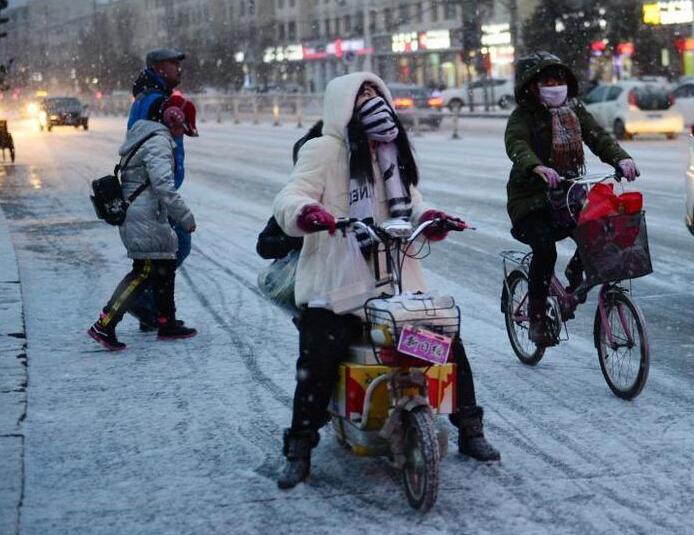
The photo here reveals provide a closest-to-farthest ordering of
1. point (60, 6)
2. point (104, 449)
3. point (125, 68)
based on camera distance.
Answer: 1. point (104, 449)
2. point (125, 68)
3. point (60, 6)

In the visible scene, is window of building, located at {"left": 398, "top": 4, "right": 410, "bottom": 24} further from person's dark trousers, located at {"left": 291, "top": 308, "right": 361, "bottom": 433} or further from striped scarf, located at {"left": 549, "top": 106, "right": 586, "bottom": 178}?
person's dark trousers, located at {"left": 291, "top": 308, "right": 361, "bottom": 433}

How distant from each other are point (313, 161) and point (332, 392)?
92 cm

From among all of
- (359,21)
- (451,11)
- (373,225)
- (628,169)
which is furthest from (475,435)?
(359,21)

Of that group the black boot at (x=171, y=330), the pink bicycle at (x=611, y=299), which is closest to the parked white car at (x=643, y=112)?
the black boot at (x=171, y=330)

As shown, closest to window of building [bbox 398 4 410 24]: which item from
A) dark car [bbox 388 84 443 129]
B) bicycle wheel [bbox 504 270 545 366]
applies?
dark car [bbox 388 84 443 129]

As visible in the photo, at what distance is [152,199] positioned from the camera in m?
8.22

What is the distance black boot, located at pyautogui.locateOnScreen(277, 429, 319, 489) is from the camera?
5.27 metres

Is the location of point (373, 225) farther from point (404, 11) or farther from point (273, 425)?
point (404, 11)

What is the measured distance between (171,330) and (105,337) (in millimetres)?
502

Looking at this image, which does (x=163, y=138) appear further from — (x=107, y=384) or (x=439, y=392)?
(x=439, y=392)

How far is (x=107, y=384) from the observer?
7.34 meters

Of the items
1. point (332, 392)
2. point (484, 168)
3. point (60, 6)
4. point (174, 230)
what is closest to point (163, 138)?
point (174, 230)

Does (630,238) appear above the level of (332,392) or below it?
above

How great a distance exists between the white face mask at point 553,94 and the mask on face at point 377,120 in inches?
64.8
